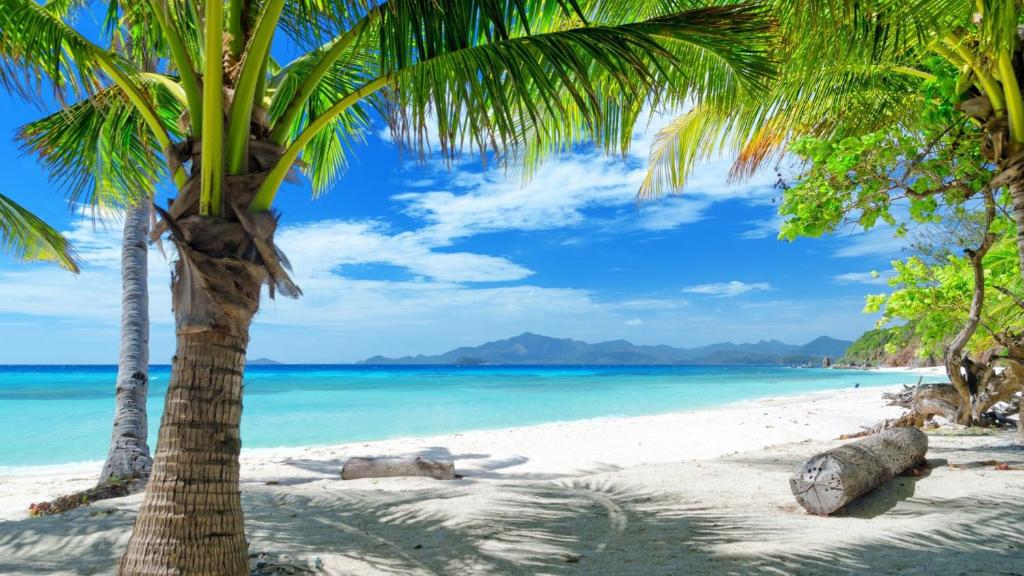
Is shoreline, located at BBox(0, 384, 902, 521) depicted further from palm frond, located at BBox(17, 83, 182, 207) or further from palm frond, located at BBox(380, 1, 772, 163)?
palm frond, located at BBox(380, 1, 772, 163)

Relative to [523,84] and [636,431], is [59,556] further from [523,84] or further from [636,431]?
[636,431]

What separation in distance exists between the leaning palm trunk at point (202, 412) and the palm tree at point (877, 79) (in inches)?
133

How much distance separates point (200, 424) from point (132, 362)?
520 cm

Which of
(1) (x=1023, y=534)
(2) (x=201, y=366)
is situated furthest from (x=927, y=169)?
(2) (x=201, y=366)

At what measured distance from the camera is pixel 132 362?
22.8ft

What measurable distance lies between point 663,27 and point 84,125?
4709 mm

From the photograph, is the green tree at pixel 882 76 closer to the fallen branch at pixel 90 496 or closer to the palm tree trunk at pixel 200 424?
the palm tree trunk at pixel 200 424

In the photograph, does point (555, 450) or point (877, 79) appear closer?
point (877, 79)

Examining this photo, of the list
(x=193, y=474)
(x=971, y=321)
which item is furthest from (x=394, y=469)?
(x=971, y=321)

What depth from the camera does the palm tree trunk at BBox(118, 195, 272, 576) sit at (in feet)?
8.82

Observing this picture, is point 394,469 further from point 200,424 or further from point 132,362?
point 200,424

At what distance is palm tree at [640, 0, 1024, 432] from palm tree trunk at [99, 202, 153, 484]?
21.2 feet

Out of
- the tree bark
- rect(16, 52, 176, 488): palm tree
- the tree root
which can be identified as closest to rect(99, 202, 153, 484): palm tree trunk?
rect(16, 52, 176, 488): palm tree

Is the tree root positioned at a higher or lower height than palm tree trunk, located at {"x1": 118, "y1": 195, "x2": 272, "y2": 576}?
lower
